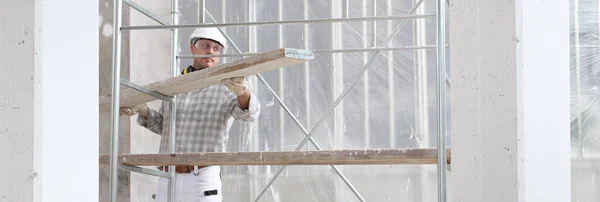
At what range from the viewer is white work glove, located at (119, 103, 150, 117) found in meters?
5.55

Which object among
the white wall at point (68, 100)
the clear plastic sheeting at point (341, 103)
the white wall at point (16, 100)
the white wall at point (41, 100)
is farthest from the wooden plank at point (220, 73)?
the clear plastic sheeting at point (341, 103)

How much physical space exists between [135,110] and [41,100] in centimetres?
266

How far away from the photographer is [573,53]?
6.52 m

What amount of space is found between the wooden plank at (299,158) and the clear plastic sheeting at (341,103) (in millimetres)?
1649

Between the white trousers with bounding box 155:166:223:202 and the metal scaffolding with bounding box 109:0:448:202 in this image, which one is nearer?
the metal scaffolding with bounding box 109:0:448:202

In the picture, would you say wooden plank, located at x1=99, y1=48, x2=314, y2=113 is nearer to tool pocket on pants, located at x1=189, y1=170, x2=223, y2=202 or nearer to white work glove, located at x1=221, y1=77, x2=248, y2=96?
white work glove, located at x1=221, y1=77, x2=248, y2=96

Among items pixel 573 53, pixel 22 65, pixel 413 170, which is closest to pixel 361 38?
pixel 413 170

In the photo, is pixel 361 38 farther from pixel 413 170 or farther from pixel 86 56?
pixel 86 56

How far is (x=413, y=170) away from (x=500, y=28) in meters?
3.49

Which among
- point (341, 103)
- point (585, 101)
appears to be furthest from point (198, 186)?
point (585, 101)

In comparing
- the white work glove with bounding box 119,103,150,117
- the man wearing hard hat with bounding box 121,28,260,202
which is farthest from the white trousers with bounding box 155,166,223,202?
the white work glove with bounding box 119,103,150,117

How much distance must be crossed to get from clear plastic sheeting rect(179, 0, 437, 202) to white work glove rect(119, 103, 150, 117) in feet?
3.46

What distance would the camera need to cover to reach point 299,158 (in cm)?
473

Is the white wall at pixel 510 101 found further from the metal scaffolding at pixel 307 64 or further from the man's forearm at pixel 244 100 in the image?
the man's forearm at pixel 244 100
